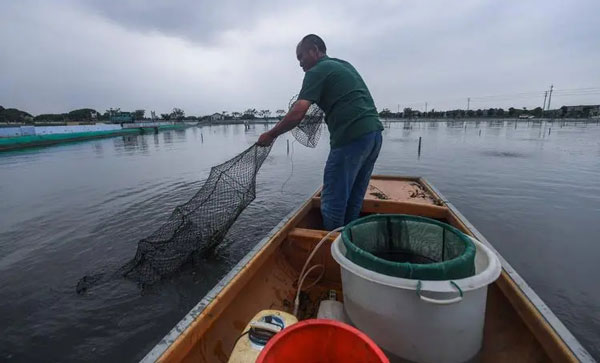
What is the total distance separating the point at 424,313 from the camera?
1359mm

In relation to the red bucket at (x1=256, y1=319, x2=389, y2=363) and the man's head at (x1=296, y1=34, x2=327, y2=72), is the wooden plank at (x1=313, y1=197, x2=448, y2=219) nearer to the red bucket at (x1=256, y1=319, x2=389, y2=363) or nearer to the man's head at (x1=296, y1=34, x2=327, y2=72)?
the man's head at (x1=296, y1=34, x2=327, y2=72)

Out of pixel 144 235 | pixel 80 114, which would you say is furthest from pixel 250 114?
pixel 144 235

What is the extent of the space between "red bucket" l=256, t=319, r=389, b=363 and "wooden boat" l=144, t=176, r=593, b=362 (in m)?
0.58

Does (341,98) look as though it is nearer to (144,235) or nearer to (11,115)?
(144,235)

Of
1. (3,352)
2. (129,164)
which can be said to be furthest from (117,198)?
(129,164)

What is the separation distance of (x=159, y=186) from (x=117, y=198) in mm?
1537

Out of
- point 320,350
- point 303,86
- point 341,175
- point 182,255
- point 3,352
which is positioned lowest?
point 3,352

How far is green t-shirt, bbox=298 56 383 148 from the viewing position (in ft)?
8.63

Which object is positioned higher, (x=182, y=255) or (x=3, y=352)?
(x=182, y=255)

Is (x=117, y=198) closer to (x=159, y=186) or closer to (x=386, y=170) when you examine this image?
(x=159, y=186)

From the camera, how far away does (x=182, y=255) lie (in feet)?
13.4

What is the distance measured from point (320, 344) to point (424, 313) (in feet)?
1.80

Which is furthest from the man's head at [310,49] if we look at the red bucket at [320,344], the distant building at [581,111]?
the distant building at [581,111]

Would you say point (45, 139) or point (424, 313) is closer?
point (424, 313)
